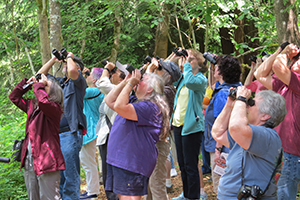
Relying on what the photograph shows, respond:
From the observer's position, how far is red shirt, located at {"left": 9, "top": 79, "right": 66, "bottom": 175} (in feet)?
11.2

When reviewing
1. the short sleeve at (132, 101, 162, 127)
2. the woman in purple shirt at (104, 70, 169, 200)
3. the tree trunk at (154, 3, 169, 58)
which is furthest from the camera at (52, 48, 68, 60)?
the tree trunk at (154, 3, 169, 58)

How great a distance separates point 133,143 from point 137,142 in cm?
4

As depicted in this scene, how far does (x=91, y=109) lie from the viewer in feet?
17.5

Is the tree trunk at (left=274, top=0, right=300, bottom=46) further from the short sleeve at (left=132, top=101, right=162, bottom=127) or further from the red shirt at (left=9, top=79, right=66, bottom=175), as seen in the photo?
the red shirt at (left=9, top=79, right=66, bottom=175)

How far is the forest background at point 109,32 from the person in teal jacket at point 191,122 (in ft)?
4.40

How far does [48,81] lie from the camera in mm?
3734

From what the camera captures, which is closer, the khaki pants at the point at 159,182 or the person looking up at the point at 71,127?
the khaki pants at the point at 159,182

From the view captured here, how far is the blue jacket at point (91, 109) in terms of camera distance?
16.8 feet

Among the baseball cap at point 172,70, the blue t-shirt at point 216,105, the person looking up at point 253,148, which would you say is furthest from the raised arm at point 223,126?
the baseball cap at point 172,70

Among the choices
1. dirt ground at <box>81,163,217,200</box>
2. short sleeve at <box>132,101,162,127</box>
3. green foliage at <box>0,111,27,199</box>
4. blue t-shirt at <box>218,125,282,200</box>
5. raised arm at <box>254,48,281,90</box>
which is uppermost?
raised arm at <box>254,48,281,90</box>

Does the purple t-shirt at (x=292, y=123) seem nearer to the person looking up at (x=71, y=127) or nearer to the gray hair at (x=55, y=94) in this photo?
the gray hair at (x=55, y=94)

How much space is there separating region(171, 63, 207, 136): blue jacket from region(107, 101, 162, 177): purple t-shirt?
1.21 meters

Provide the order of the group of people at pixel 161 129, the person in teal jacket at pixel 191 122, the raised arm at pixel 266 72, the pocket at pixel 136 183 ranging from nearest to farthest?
the group of people at pixel 161 129
the pocket at pixel 136 183
the raised arm at pixel 266 72
the person in teal jacket at pixel 191 122

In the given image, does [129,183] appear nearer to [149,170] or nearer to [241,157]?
[149,170]
